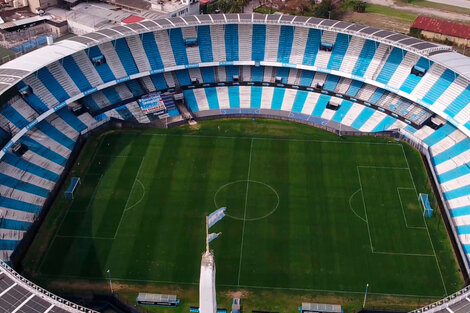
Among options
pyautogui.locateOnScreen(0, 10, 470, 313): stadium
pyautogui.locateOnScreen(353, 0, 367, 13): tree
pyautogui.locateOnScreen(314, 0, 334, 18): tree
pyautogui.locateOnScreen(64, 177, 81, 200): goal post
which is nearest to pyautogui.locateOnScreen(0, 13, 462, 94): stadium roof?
pyautogui.locateOnScreen(0, 10, 470, 313): stadium

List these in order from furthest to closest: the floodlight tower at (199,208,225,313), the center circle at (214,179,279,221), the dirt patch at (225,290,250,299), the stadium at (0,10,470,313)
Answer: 1. the center circle at (214,179,279,221)
2. the stadium at (0,10,470,313)
3. the dirt patch at (225,290,250,299)
4. the floodlight tower at (199,208,225,313)

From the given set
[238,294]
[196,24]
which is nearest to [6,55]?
[196,24]

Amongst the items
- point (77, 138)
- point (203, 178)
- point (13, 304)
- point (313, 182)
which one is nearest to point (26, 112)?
A: point (77, 138)

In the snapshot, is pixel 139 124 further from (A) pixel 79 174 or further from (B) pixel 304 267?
(B) pixel 304 267

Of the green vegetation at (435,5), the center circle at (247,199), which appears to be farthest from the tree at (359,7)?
the center circle at (247,199)

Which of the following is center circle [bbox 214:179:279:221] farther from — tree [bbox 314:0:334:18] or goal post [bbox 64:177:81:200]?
tree [bbox 314:0:334:18]

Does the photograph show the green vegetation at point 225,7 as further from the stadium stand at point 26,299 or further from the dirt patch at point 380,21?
the stadium stand at point 26,299

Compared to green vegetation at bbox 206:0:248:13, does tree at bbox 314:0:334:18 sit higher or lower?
higher
